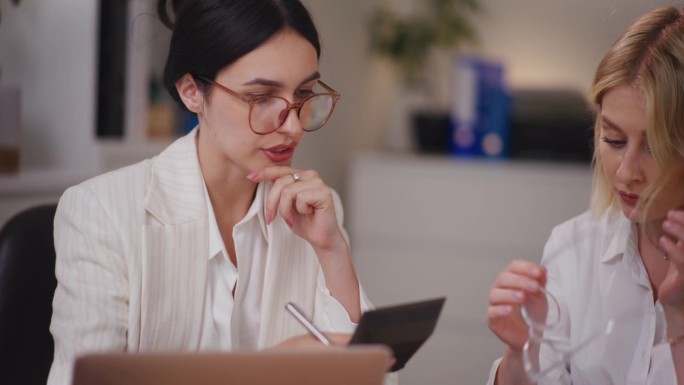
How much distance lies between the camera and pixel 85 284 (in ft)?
4.11

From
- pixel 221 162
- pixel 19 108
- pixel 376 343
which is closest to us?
pixel 376 343

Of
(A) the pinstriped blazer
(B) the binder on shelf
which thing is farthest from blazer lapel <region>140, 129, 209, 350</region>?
(B) the binder on shelf

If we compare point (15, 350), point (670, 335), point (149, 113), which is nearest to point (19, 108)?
point (149, 113)

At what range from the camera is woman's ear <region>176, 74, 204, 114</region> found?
1.39 meters

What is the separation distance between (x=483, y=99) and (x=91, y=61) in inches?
61.5

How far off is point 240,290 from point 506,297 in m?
0.48

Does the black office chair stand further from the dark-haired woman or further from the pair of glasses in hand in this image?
the pair of glasses in hand

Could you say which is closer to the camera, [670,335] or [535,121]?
[670,335]

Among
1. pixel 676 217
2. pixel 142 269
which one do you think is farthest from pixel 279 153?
pixel 676 217

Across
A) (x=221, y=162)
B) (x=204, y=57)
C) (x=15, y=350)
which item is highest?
(x=204, y=57)

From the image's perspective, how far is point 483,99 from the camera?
10.9ft

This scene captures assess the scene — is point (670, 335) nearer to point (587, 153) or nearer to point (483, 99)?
point (587, 153)

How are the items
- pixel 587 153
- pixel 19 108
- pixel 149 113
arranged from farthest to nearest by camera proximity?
pixel 587 153, pixel 149 113, pixel 19 108

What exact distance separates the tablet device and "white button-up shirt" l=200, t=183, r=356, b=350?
1.00 feet
